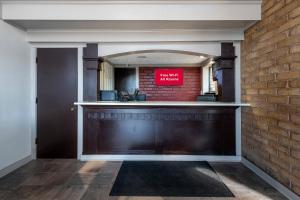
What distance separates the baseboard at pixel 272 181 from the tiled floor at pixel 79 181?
62 mm

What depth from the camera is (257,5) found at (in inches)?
138

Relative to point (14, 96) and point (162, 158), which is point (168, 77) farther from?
point (14, 96)

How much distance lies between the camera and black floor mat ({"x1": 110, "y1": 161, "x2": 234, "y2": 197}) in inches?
117

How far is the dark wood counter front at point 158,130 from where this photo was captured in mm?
4324

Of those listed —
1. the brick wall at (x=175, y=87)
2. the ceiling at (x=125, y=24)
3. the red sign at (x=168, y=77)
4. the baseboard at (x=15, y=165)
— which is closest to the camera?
the baseboard at (x=15, y=165)

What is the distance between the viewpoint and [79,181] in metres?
3.33

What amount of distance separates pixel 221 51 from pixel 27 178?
12.5 feet

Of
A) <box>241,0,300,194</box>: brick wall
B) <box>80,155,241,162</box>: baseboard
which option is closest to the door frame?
<box>80,155,241,162</box>: baseboard

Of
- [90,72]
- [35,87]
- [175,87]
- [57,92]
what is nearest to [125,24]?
[90,72]

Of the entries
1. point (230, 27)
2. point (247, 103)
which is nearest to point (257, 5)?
point (230, 27)

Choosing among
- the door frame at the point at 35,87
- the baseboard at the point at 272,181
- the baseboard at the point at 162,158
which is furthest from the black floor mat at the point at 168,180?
the door frame at the point at 35,87

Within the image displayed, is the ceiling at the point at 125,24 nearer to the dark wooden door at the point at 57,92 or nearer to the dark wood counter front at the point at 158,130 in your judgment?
the dark wooden door at the point at 57,92

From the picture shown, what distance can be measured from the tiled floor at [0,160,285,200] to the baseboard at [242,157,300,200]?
2.4 inches

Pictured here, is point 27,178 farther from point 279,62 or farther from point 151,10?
point 279,62
